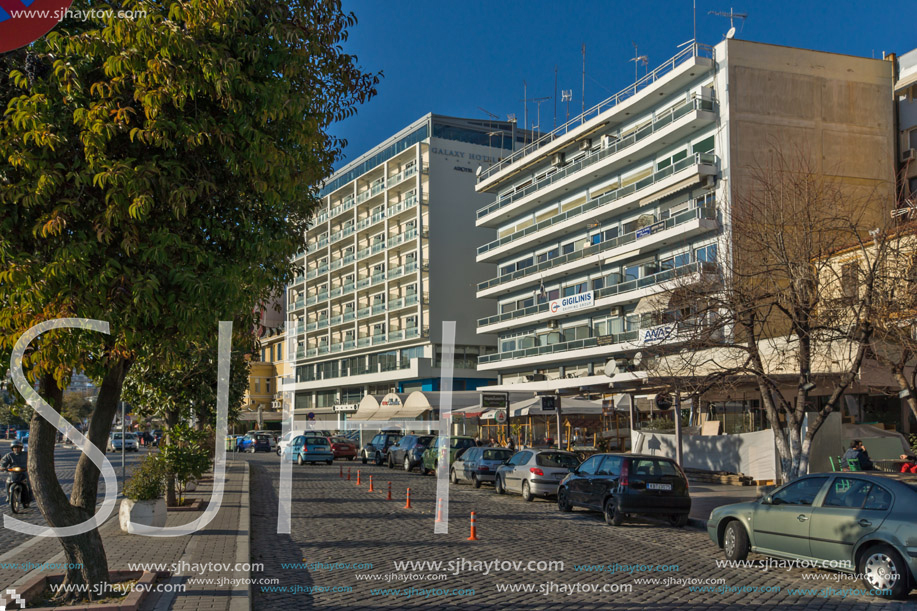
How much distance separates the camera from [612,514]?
56.3ft

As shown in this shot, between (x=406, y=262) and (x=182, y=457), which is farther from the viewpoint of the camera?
(x=406, y=262)

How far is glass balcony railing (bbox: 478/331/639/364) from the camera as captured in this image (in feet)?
148

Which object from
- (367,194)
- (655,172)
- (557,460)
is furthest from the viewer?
(367,194)

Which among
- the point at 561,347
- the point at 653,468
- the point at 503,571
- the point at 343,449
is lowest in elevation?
the point at 343,449

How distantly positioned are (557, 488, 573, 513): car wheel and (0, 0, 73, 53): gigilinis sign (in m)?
15.4

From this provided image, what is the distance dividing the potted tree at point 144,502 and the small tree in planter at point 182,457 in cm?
252

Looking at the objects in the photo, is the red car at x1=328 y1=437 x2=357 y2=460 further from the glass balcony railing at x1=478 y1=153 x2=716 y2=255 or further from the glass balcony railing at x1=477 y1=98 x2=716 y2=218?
the glass balcony railing at x1=477 y1=98 x2=716 y2=218

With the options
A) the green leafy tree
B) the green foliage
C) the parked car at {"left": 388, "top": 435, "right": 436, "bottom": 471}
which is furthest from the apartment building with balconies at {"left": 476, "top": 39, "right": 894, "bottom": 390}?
the green leafy tree

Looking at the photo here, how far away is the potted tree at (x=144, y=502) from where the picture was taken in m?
14.2

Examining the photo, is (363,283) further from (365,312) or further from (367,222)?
(367,222)

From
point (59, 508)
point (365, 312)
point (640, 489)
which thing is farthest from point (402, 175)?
point (59, 508)

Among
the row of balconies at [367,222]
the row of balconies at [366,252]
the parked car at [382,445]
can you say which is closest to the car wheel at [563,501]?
the parked car at [382,445]

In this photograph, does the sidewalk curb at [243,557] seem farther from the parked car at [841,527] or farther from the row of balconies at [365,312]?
the row of balconies at [365,312]

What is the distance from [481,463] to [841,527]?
1736 centimetres
